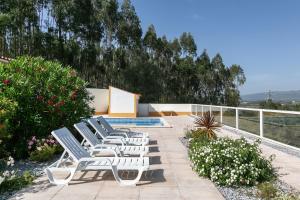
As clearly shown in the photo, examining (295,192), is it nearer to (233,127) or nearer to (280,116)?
(280,116)

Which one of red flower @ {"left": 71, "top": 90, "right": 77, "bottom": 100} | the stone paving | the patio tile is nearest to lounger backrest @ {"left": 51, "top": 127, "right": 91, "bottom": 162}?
the stone paving

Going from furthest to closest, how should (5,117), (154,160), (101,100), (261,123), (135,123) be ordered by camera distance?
(101,100), (135,123), (261,123), (154,160), (5,117)

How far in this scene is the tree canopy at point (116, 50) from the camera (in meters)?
33.0

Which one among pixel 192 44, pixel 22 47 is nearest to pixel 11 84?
pixel 22 47

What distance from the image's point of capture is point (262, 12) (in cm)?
3497

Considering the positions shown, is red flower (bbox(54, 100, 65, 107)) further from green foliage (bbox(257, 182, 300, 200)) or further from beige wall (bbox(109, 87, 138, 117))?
beige wall (bbox(109, 87, 138, 117))

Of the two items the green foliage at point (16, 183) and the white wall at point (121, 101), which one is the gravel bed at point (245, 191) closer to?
the green foliage at point (16, 183)

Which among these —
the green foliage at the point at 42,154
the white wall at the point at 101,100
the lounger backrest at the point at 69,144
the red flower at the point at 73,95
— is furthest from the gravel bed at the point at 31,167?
the white wall at the point at 101,100

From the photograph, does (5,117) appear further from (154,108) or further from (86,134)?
(154,108)

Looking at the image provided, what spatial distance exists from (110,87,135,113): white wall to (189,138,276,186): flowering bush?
19.9 meters

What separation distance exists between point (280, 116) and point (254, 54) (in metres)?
30.3

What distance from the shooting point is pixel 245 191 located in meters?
5.36

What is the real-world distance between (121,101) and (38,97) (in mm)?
18040

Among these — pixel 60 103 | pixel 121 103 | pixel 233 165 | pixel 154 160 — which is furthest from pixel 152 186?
pixel 121 103
